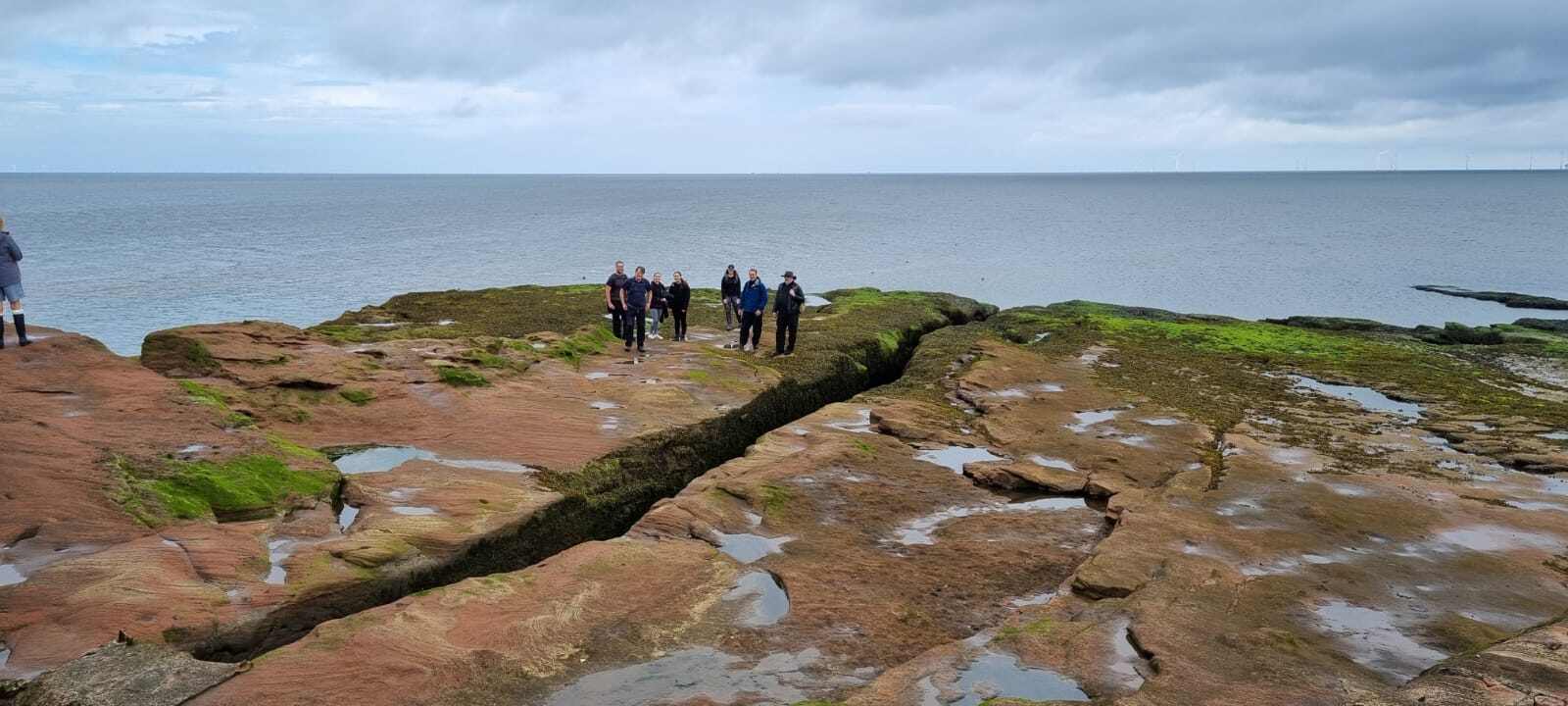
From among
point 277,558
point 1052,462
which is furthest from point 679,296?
point 277,558

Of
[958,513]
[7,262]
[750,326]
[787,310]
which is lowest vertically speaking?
[958,513]

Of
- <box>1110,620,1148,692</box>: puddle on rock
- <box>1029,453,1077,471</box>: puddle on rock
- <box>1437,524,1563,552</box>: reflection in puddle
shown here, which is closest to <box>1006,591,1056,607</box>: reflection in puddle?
<box>1110,620,1148,692</box>: puddle on rock

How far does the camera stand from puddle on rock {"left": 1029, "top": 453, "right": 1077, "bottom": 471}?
62.6 ft

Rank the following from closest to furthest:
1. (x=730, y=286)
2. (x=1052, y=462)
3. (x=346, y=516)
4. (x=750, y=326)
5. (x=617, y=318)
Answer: (x=346, y=516)
(x=1052, y=462)
(x=750, y=326)
(x=617, y=318)
(x=730, y=286)

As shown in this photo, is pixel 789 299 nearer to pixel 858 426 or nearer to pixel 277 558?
pixel 858 426

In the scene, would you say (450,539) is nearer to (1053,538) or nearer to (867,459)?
(867,459)

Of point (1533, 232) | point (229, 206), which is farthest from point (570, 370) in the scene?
point (229, 206)

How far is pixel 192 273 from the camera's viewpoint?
72688 millimetres

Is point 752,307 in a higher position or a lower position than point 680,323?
higher

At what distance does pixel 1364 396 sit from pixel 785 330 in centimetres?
1619

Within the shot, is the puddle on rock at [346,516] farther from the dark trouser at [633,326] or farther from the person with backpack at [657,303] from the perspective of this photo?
the person with backpack at [657,303]

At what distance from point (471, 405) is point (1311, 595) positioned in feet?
52.5

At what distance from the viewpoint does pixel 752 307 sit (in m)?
28.3

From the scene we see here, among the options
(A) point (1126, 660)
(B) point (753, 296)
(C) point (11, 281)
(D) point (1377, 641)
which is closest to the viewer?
(A) point (1126, 660)
